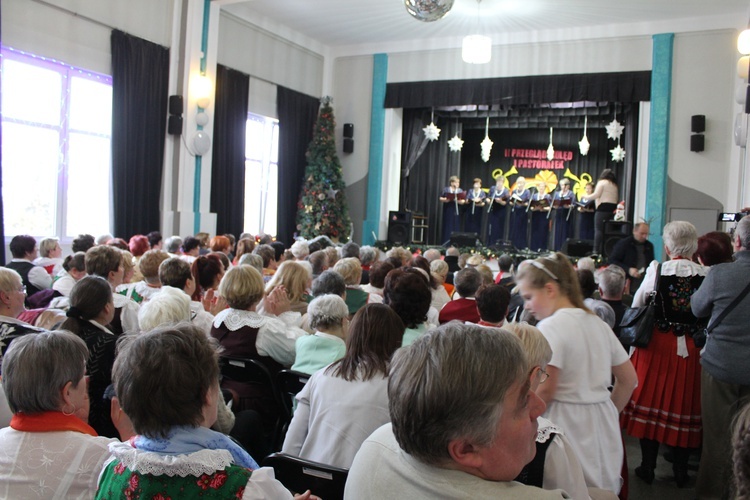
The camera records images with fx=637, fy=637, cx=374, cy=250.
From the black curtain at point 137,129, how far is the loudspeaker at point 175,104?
0.47 ft

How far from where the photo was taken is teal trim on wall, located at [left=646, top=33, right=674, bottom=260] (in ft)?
34.0

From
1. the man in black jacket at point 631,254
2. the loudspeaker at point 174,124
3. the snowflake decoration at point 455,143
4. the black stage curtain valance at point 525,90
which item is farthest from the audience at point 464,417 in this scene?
the snowflake decoration at point 455,143

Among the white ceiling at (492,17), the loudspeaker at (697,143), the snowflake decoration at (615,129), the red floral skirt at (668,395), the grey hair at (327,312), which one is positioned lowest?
the red floral skirt at (668,395)

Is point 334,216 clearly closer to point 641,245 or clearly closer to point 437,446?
point 641,245

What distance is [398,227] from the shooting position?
12422mm

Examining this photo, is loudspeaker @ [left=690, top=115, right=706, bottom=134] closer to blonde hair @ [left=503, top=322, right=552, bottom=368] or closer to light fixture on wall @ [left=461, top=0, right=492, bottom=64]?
light fixture on wall @ [left=461, top=0, right=492, bottom=64]

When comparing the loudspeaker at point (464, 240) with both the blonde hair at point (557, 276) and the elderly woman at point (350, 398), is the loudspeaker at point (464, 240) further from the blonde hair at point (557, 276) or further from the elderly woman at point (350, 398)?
the elderly woman at point (350, 398)

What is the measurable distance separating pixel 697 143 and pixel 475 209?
494 cm

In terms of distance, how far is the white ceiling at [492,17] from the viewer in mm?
9867

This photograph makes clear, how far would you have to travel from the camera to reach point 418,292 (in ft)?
9.59

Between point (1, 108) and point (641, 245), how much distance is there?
7.81 m

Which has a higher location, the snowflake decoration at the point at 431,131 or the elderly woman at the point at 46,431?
the snowflake decoration at the point at 431,131

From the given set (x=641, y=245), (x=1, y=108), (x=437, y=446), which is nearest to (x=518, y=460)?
(x=437, y=446)

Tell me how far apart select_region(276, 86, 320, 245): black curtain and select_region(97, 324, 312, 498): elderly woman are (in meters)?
10.9
